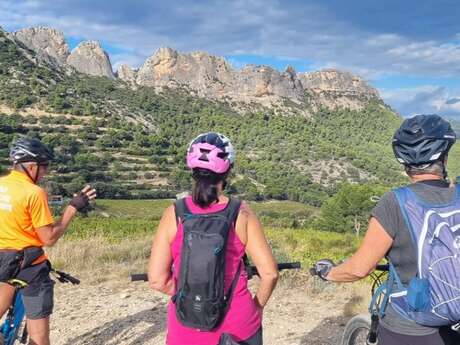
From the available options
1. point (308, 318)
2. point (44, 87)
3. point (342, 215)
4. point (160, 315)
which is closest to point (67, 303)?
point (160, 315)

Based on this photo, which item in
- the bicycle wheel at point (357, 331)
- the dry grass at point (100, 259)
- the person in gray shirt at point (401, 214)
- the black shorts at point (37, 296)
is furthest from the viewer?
the dry grass at point (100, 259)

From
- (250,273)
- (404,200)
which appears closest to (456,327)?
(404,200)

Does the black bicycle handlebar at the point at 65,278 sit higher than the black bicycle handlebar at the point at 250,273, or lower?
lower

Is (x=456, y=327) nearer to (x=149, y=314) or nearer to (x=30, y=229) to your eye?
(x=30, y=229)

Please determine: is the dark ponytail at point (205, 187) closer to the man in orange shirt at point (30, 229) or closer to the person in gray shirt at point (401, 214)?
the person in gray shirt at point (401, 214)

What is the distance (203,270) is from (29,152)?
165 cm

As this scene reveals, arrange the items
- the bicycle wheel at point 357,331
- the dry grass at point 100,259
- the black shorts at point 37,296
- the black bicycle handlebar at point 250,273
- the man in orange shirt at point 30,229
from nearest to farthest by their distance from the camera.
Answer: the black bicycle handlebar at point 250,273 < the man in orange shirt at point 30,229 < the black shorts at point 37,296 < the bicycle wheel at point 357,331 < the dry grass at point 100,259

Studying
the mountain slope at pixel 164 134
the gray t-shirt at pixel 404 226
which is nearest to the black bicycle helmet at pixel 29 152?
the gray t-shirt at pixel 404 226

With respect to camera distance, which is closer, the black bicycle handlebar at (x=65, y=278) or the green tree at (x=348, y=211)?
the black bicycle handlebar at (x=65, y=278)

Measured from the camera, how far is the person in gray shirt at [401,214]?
6.66 feet

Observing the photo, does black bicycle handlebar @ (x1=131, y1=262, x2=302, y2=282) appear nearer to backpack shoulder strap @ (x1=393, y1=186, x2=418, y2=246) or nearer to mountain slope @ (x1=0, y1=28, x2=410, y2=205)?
backpack shoulder strap @ (x1=393, y1=186, x2=418, y2=246)

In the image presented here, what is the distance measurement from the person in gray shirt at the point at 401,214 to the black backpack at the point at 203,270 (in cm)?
65

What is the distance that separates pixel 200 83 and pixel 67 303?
473ft

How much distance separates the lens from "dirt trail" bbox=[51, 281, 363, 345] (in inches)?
193
